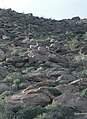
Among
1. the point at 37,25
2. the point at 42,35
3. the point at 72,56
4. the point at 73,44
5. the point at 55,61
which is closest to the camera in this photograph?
the point at 55,61

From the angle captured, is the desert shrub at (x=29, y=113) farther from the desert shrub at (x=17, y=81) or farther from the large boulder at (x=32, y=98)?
the desert shrub at (x=17, y=81)

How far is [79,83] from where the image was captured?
21.2 meters

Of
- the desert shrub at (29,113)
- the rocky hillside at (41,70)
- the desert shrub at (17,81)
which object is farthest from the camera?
the desert shrub at (17,81)

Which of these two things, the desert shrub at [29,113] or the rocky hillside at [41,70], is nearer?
the desert shrub at [29,113]

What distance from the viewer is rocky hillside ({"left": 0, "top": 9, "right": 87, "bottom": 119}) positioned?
58.7 ft

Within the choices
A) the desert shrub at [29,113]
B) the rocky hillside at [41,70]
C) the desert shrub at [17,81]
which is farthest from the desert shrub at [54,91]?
the desert shrub at [17,81]

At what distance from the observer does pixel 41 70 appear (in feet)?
84.8

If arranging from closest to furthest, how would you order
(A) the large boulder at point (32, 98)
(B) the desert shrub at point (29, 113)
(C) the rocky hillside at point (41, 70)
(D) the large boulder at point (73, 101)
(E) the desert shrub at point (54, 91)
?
1. (B) the desert shrub at point (29, 113)
2. (C) the rocky hillside at point (41, 70)
3. (D) the large boulder at point (73, 101)
4. (A) the large boulder at point (32, 98)
5. (E) the desert shrub at point (54, 91)

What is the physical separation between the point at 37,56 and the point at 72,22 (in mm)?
23344

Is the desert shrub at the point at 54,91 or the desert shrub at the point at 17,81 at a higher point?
the desert shrub at the point at 54,91

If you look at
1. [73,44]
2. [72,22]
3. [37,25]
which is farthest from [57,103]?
[72,22]

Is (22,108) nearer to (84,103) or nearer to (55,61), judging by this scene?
(84,103)

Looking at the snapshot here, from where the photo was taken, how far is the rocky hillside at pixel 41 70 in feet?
58.7

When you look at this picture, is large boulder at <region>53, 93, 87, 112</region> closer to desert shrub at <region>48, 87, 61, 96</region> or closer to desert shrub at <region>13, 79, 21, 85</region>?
desert shrub at <region>48, 87, 61, 96</region>
